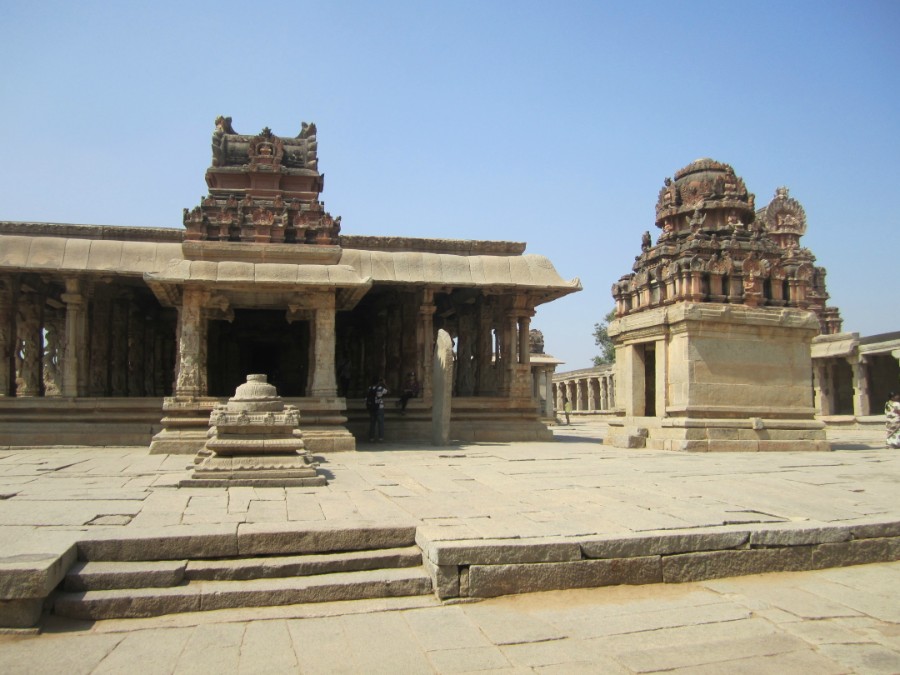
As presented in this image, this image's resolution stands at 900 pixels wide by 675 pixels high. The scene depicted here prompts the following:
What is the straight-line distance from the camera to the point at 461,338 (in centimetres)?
1847

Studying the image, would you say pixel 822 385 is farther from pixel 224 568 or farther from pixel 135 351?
pixel 224 568

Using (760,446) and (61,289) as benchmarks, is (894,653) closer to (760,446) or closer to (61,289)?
(760,446)

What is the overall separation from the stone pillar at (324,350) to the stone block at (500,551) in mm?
8013

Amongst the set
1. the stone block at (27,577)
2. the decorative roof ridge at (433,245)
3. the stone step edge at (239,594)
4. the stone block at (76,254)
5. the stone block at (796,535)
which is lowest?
the stone step edge at (239,594)

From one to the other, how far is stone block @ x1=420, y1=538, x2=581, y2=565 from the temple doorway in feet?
47.7

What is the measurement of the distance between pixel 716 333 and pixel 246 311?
39.5 ft

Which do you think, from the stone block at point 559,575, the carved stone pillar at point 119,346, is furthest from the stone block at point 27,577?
the carved stone pillar at point 119,346

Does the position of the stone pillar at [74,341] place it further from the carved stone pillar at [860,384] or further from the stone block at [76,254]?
the carved stone pillar at [860,384]

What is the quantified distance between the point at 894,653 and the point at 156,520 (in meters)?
4.81

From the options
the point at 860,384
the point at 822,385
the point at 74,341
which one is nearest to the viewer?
the point at 74,341

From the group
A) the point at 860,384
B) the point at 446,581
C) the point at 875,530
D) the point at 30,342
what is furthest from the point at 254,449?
the point at 860,384

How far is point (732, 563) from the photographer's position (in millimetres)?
5051

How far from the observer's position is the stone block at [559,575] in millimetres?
4457

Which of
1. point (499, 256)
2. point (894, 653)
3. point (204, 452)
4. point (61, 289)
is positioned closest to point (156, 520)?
point (204, 452)
